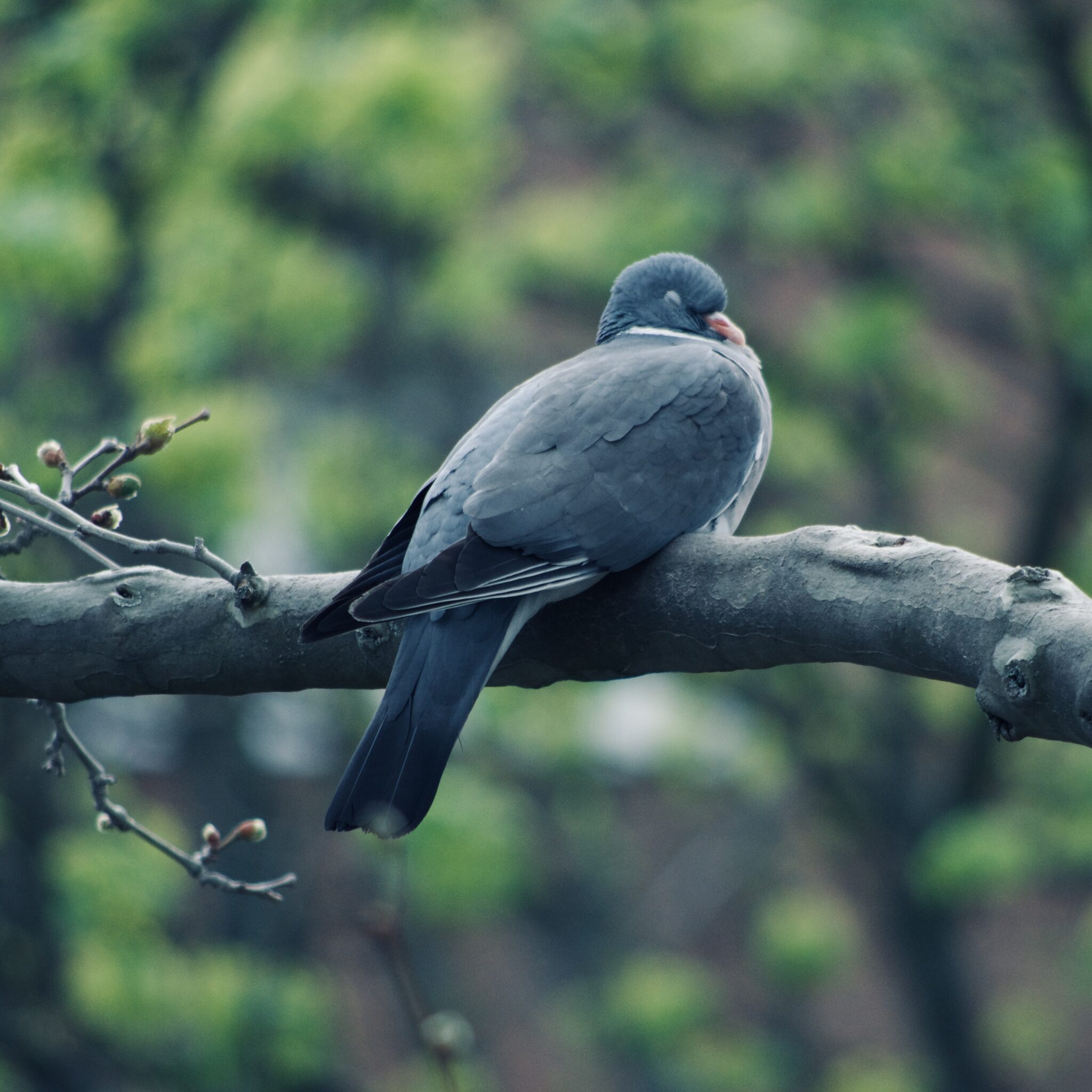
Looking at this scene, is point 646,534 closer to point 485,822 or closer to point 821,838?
point 485,822

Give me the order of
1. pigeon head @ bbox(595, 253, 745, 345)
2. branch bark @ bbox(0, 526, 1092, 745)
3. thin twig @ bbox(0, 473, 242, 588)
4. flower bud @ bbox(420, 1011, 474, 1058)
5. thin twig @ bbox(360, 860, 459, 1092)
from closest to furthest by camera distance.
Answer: thin twig @ bbox(360, 860, 459, 1092) → flower bud @ bbox(420, 1011, 474, 1058) → branch bark @ bbox(0, 526, 1092, 745) → thin twig @ bbox(0, 473, 242, 588) → pigeon head @ bbox(595, 253, 745, 345)

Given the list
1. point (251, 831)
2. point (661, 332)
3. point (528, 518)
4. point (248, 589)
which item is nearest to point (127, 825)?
point (251, 831)

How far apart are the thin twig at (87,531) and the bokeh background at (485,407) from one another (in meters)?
3.46

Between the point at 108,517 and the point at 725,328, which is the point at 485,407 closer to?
the point at 725,328

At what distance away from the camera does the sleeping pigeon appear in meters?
2.04

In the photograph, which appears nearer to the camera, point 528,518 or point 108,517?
point 108,517

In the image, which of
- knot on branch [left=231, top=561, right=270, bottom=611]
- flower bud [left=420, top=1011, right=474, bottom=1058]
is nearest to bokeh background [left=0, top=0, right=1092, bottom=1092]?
knot on branch [left=231, top=561, right=270, bottom=611]

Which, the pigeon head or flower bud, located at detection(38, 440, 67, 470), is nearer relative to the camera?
flower bud, located at detection(38, 440, 67, 470)

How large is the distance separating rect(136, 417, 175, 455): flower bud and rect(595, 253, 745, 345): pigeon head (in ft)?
5.60

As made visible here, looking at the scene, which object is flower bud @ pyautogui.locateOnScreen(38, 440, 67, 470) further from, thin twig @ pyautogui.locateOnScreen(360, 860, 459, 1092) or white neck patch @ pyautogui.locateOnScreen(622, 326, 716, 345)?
white neck patch @ pyautogui.locateOnScreen(622, 326, 716, 345)

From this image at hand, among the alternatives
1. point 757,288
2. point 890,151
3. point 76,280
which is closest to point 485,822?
point 76,280

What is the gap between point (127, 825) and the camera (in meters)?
1.99

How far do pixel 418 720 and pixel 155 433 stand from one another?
642mm

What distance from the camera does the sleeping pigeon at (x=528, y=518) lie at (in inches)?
80.3
